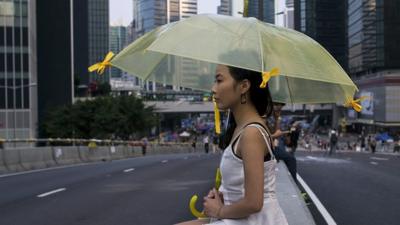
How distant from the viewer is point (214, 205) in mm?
3244

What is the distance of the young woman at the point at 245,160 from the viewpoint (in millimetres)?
3035

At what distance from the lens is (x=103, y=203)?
445 inches

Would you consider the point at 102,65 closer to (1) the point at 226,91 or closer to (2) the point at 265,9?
(1) the point at 226,91

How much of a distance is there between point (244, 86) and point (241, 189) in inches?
22.2

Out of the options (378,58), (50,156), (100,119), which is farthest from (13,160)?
(378,58)

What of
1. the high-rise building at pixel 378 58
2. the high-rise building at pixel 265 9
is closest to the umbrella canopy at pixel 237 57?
the high-rise building at pixel 265 9

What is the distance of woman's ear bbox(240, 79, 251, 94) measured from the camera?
3.33 meters

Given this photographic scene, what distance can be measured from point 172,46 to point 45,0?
97.9 meters

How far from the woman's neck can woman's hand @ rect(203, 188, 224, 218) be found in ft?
1.27

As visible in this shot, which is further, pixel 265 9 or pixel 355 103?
pixel 265 9

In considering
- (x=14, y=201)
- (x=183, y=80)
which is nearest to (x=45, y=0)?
(x=14, y=201)

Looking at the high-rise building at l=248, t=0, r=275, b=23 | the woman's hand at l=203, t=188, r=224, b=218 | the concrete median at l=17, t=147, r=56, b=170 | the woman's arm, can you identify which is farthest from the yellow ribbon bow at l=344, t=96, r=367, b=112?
the concrete median at l=17, t=147, r=56, b=170

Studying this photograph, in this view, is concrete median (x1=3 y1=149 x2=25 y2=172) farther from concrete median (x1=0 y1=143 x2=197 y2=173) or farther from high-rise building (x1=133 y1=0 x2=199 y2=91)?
high-rise building (x1=133 y1=0 x2=199 y2=91)

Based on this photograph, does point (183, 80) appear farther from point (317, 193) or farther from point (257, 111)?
point (317, 193)
